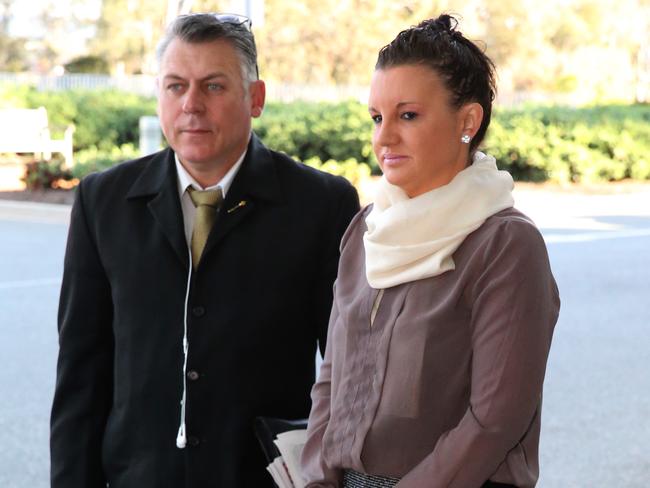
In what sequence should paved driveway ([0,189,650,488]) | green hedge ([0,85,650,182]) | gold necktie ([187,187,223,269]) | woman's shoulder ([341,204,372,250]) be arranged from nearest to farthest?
woman's shoulder ([341,204,372,250]) < gold necktie ([187,187,223,269]) < paved driveway ([0,189,650,488]) < green hedge ([0,85,650,182])

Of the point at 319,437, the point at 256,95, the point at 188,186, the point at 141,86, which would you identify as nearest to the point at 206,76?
the point at 256,95

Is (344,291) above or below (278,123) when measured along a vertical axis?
above

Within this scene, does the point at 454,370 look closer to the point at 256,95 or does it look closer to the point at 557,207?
the point at 256,95

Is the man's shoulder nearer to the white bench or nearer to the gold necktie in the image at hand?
the gold necktie

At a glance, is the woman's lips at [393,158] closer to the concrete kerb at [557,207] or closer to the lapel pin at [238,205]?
the lapel pin at [238,205]

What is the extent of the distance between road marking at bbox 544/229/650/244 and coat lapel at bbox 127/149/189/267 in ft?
36.7

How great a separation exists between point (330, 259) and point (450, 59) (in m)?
0.76

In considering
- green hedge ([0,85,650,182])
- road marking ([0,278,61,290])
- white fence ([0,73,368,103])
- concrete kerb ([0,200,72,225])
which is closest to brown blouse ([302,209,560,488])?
road marking ([0,278,61,290])

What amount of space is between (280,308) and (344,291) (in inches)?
16.4

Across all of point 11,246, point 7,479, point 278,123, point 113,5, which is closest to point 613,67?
point 113,5

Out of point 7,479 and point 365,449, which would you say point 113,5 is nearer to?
point 7,479

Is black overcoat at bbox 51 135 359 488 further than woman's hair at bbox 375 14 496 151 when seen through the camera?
Yes

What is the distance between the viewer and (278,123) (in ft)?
66.7

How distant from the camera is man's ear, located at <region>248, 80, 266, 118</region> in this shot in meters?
2.77
